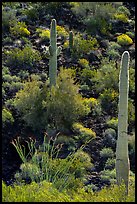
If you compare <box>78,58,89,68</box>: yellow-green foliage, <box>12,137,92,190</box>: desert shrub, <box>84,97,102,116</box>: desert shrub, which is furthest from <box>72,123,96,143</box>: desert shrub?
<box>78,58,89,68</box>: yellow-green foliage

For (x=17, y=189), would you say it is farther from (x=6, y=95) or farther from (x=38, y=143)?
(x=6, y=95)

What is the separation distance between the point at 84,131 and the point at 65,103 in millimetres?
Result: 1024

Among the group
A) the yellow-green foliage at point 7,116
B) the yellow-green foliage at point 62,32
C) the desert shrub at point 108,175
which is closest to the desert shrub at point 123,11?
the yellow-green foliage at point 62,32

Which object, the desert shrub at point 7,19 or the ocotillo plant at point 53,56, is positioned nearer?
the ocotillo plant at point 53,56

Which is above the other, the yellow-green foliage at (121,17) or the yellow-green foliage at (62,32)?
the yellow-green foliage at (121,17)

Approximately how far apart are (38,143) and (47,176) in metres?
5.75

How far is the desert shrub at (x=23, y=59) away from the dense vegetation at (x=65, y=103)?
4 centimetres

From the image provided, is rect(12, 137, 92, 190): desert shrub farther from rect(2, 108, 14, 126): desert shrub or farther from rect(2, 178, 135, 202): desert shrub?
rect(2, 108, 14, 126): desert shrub

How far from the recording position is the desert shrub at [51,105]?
20.4 metres

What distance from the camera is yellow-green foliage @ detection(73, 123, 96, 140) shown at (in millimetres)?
20250

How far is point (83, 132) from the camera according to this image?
20.4 metres

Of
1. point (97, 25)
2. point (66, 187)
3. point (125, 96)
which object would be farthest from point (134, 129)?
point (97, 25)

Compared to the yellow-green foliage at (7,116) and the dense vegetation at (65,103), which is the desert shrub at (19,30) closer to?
the dense vegetation at (65,103)

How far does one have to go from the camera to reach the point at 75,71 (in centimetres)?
2439
